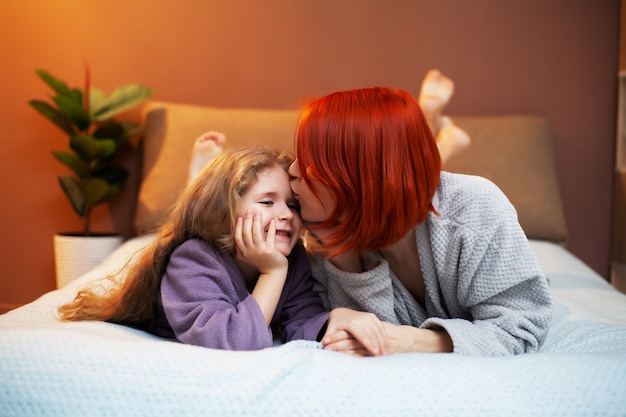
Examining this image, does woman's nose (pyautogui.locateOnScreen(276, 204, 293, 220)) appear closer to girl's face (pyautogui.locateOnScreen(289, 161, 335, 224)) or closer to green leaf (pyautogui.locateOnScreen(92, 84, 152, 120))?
girl's face (pyautogui.locateOnScreen(289, 161, 335, 224))

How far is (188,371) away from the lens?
2.91 ft

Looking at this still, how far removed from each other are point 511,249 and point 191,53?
209cm

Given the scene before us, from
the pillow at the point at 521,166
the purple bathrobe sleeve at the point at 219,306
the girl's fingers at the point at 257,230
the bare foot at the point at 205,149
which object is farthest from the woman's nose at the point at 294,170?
the pillow at the point at 521,166

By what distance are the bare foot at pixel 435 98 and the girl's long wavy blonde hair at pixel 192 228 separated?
1166mm

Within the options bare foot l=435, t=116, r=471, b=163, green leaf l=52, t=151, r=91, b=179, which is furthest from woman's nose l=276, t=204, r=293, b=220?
green leaf l=52, t=151, r=91, b=179

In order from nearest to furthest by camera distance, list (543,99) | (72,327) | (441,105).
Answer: (72,327) → (441,105) → (543,99)

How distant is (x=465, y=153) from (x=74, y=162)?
1.53m

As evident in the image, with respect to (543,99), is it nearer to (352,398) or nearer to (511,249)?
(511,249)

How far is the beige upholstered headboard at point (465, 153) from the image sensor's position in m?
2.42

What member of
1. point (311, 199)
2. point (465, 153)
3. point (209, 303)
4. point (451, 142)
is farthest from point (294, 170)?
point (465, 153)

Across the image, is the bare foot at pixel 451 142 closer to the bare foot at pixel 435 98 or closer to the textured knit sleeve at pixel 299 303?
the bare foot at pixel 435 98

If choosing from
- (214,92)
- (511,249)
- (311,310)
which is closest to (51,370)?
(311,310)

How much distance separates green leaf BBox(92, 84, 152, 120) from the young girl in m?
1.41

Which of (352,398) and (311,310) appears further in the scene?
(311,310)
